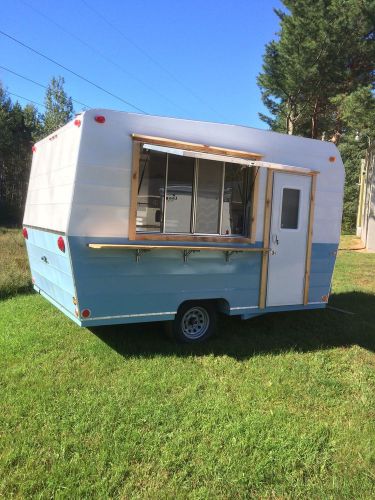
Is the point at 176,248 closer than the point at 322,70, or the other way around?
the point at 176,248

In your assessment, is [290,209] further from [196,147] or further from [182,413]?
[182,413]

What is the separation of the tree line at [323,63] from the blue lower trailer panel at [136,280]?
460 inches

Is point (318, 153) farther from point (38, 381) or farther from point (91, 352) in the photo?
point (38, 381)

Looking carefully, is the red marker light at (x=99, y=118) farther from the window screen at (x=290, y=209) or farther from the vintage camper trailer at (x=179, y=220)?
the window screen at (x=290, y=209)

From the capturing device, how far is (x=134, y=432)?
10.9 ft

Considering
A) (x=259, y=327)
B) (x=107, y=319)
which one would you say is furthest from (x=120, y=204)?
(x=259, y=327)

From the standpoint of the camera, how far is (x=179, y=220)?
4.94 m

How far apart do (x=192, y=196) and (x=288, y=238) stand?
1.54m

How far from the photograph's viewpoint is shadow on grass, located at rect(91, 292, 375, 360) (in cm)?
511

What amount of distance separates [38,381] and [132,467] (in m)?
1.60

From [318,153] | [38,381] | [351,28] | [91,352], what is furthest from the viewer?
[351,28]

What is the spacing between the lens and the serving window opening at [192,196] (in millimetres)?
4750

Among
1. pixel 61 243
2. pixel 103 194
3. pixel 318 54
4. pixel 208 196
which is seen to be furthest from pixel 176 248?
pixel 318 54

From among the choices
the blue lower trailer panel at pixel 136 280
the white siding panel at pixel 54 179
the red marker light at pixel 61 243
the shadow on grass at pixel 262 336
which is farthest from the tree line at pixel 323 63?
the red marker light at pixel 61 243
